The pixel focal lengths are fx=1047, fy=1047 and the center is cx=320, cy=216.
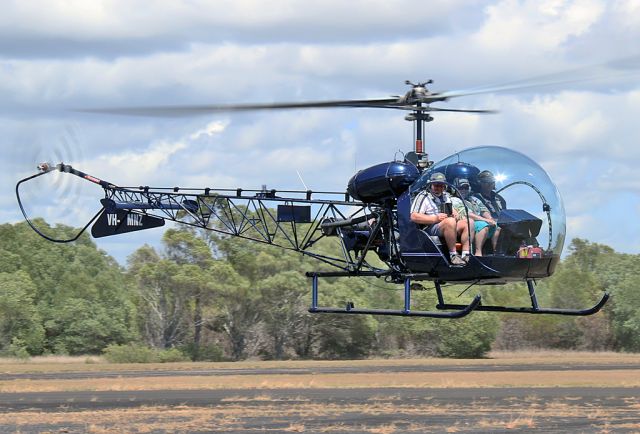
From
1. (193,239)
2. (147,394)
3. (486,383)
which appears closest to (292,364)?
(193,239)

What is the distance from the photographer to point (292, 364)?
236ft

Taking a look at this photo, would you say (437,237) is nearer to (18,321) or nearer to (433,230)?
(433,230)

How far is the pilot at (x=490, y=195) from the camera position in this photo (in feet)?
56.9

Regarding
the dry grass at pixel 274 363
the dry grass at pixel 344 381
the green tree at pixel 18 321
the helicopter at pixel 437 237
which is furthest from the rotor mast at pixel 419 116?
the green tree at pixel 18 321

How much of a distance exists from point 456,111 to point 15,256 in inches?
2955

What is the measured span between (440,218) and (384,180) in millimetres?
1554

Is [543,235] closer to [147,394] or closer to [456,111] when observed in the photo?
[456,111]

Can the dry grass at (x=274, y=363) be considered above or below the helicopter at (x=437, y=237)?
below

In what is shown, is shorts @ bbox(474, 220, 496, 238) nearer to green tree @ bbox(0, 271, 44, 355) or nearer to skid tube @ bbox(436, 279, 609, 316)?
skid tube @ bbox(436, 279, 609, 316)

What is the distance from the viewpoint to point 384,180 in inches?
743

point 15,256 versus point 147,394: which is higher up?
point 15,256

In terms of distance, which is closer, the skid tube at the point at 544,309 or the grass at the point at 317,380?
the skid tube at the point at 544,309

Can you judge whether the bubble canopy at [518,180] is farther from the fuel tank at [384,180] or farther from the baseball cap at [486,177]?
the fuel tank at [384,180]

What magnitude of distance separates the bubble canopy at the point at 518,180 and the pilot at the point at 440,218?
7.2 inches
